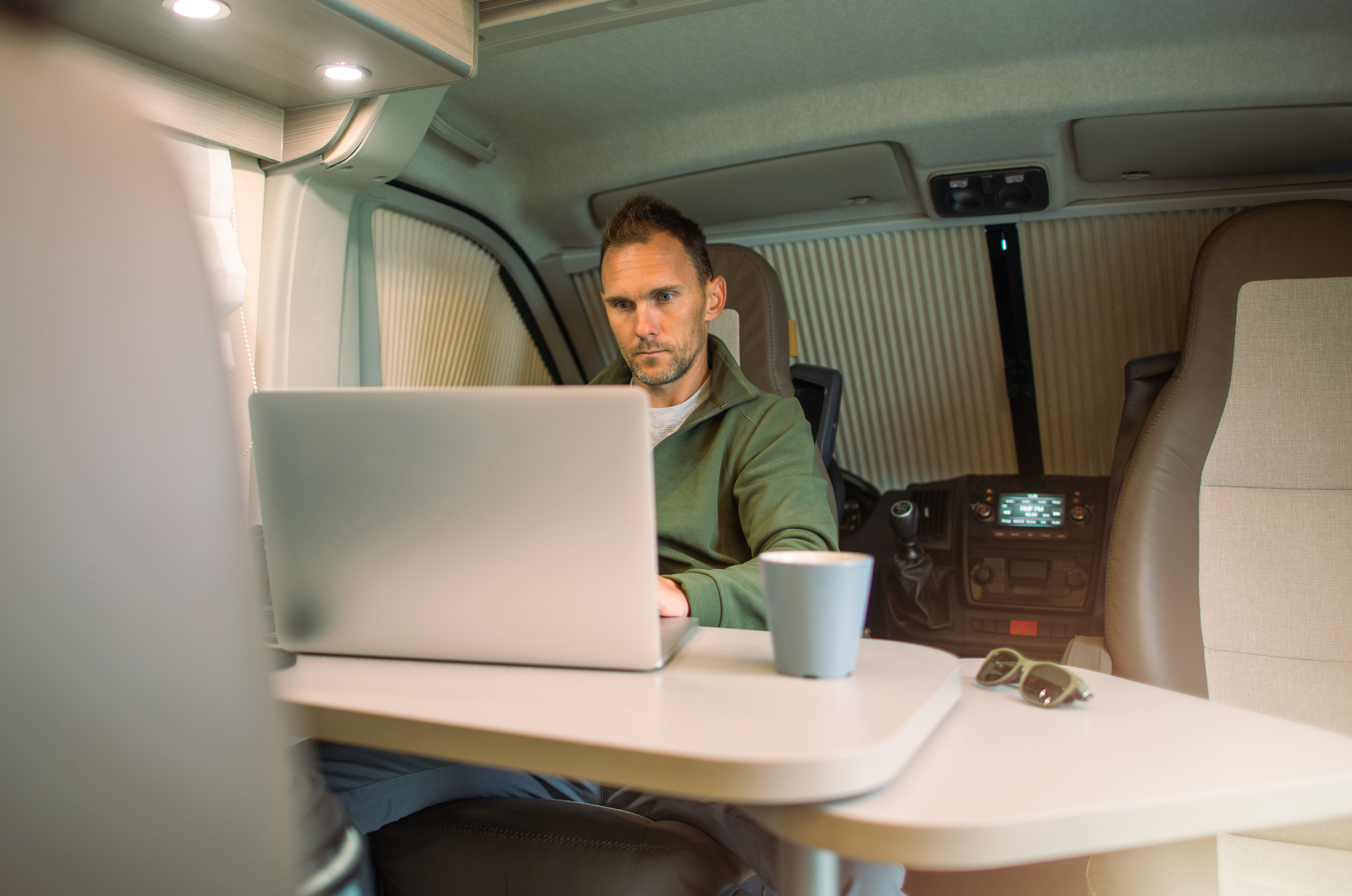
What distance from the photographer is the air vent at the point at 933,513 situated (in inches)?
95.9

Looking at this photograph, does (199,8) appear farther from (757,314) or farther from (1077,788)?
(1077,788)

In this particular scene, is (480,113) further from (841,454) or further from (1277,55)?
(1277,55)

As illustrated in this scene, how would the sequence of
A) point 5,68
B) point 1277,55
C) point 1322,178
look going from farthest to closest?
point 1322,178
point 1277,55
point 5,68

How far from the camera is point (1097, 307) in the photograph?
8.50 feet

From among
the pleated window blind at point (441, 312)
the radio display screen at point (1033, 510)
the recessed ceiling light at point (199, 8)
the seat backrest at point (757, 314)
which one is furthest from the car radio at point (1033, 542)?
the recessed ceiling light at point (199, 8)

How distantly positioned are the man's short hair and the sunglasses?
4.25ft

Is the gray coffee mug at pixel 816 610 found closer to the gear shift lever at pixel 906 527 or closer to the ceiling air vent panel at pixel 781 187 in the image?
the gear shift lever at pixel 906 527

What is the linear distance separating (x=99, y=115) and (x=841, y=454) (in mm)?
3033

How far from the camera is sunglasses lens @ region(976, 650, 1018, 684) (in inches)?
35.9

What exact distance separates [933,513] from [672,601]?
4.96 feet

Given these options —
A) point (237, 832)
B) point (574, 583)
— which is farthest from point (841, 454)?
point (237, 832)

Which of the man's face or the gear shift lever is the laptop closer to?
the man's face

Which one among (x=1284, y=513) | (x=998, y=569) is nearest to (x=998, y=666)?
(x=1284, y=513)

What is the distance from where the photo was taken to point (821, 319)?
301cm
